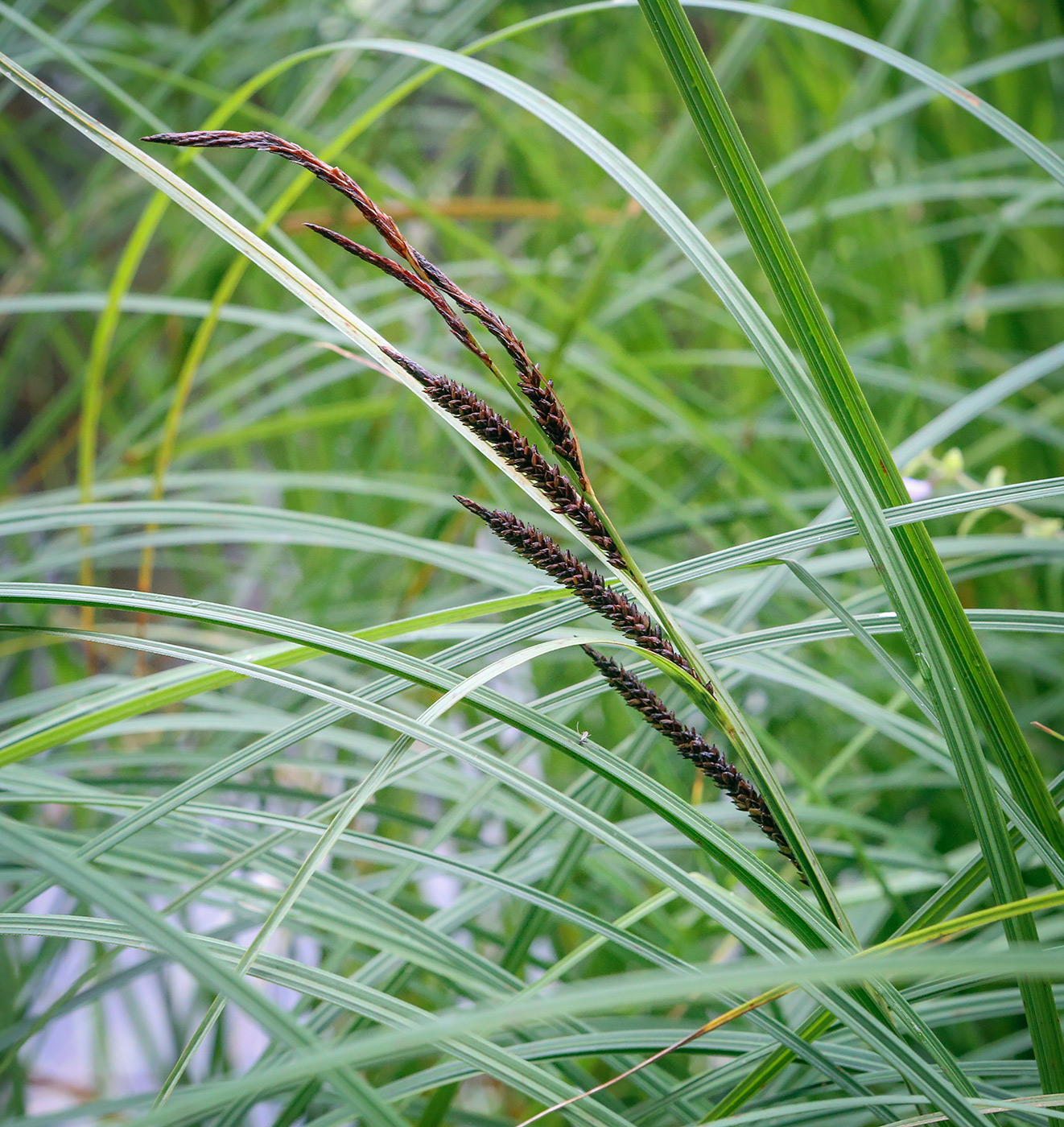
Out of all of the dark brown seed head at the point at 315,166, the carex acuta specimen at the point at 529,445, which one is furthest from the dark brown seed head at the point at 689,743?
the dark brown seed head at the point at 315,166

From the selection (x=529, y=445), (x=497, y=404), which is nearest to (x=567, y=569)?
(x=529, y=445)

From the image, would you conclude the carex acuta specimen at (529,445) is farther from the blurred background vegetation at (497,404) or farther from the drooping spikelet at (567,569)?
the blurred background vegetation at (497,404)

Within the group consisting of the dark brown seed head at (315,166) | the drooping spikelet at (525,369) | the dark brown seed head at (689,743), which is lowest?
the dark brown seed head at (689,743)

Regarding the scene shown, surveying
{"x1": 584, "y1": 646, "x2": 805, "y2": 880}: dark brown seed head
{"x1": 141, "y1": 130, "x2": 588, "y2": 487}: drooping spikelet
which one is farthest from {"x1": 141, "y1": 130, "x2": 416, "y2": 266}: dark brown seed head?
{"x1": 584, "y1": 646, "x2": 805, "y2": 880}: dark brown seed head

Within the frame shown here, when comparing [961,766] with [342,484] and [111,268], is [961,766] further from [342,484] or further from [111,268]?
[111,268]

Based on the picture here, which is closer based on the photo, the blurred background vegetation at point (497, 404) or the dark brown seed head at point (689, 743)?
the dark brown seed head at point (689, 743)

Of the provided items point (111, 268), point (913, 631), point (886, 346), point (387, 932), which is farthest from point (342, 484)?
point (111, 268)
